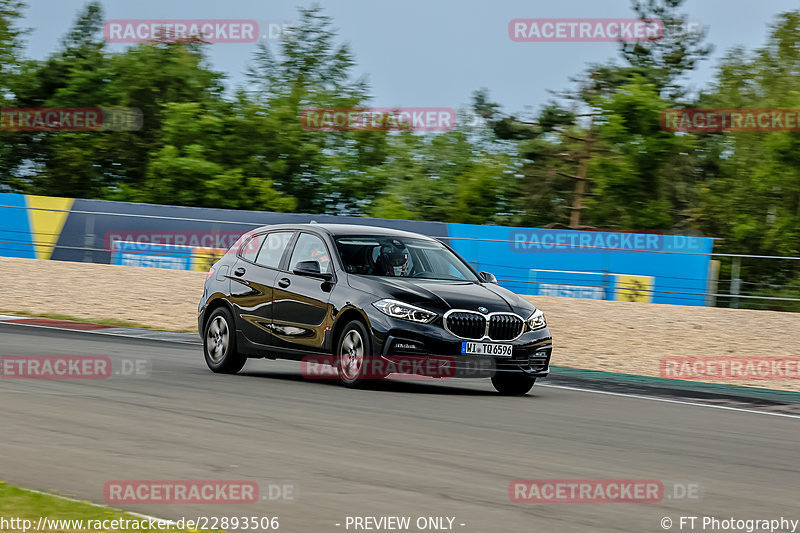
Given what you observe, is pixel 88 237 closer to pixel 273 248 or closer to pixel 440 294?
pixel 273 248

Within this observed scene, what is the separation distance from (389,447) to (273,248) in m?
5.45

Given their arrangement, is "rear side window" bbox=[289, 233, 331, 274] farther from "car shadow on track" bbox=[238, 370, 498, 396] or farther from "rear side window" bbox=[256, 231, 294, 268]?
"car shadow on track" bbox=[238, 370, 498, 396]

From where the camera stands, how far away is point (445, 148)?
64.6 meters

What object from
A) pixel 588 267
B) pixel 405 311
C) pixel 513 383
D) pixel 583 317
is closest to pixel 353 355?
pixel 405 311

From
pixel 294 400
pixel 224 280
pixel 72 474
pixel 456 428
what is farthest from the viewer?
pixel 224 280

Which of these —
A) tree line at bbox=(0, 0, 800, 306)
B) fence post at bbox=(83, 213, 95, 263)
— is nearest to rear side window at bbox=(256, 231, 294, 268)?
fence post at bbox=(83, 213, 95, 263)

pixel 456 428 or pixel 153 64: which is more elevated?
pixel 153 64

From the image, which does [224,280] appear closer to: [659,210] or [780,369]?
[780,369]

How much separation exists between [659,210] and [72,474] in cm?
4248

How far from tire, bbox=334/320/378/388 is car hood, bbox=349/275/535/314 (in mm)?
393

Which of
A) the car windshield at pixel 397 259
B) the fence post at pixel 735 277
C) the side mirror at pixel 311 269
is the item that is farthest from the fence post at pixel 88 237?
the side mirror at pixel 311 269

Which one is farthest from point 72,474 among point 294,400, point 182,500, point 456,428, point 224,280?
point 224,280

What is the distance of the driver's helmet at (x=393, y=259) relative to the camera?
41.2 feet

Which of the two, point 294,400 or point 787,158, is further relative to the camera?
point 787,158
